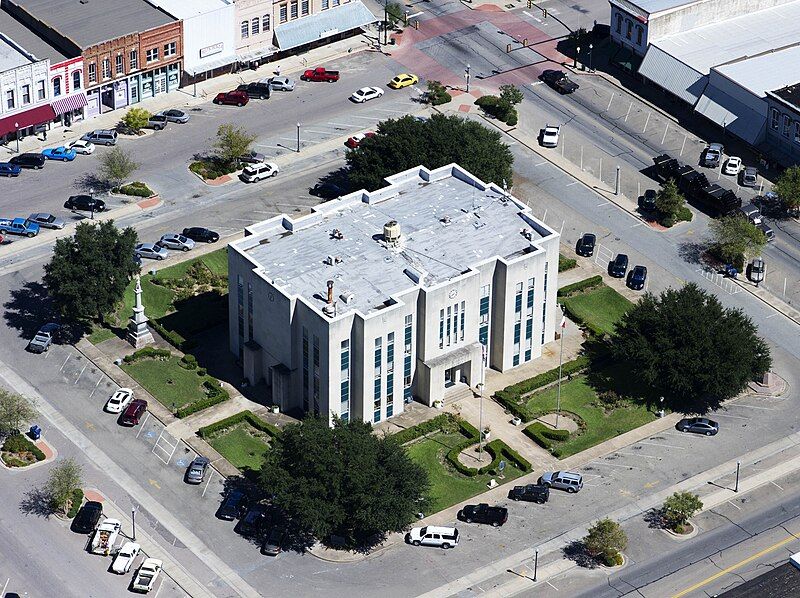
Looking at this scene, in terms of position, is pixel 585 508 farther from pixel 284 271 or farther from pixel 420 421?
pixel 284 271

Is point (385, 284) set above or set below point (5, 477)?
above

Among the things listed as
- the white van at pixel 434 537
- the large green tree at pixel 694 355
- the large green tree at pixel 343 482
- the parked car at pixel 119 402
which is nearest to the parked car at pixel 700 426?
the large green tree at pixel 694 355

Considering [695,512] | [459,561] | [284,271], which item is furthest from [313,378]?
[695,512]

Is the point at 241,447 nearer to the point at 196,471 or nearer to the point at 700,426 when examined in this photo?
the point at 196,471

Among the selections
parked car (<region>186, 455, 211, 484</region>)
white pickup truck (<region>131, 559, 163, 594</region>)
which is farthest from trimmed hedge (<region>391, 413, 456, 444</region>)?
white pickup truck (<region>131, 559, 163, 594</region>)

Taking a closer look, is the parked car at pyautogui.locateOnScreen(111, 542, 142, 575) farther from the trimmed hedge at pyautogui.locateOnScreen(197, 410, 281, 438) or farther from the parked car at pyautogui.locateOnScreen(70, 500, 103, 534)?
the trimmed hedge at pyautogui.locateOnScreen(197, 410, 281, 438)

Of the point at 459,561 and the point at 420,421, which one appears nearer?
the point at 459,561

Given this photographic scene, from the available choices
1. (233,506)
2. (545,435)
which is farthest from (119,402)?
(545,435)
